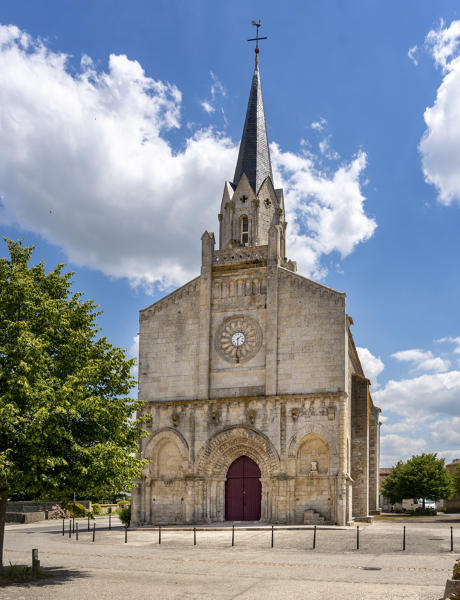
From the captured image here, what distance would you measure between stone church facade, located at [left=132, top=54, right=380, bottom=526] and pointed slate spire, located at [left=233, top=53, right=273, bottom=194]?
6.11m

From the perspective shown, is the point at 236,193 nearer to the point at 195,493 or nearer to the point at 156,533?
the point at 195,493

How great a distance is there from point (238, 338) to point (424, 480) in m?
25.5

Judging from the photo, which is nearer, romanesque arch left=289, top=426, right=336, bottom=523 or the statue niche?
romanesque arch left=289, top=426, right=336, bottom=523

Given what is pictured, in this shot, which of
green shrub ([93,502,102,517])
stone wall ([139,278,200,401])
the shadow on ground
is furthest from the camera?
green shrub ([93,502,102,517])

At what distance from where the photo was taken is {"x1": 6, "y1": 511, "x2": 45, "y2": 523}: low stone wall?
42909 mm

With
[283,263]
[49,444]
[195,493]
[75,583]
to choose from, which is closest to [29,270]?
[49,444]

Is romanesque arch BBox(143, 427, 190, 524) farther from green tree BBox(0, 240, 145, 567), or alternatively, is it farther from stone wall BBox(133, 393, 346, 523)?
green tree BBox(0, 240, 145, 567)

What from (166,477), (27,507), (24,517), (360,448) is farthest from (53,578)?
(27,507)

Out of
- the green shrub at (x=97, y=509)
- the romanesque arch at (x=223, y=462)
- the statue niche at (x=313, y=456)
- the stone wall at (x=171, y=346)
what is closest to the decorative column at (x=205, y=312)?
the stone wall at (x=171, y=346)

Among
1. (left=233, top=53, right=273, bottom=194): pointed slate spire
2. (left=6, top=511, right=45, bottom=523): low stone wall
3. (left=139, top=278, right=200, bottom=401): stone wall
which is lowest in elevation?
(left=6, top=511, right=45, bottom=523): low stone wall

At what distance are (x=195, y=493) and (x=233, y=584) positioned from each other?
767 inches

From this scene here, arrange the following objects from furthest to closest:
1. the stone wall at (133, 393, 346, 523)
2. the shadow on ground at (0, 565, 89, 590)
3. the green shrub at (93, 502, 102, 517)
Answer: the green shrub at (93, 502, 102, 517)
the stone wall at (133, 393, 346, 523)
the shadow on ground at (0, 565, 89, 590)

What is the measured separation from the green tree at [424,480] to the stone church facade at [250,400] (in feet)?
58.9

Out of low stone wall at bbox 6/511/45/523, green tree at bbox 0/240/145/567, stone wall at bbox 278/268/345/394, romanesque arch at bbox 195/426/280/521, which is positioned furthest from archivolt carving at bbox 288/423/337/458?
low stone wall at bbox 6/511/45/523
